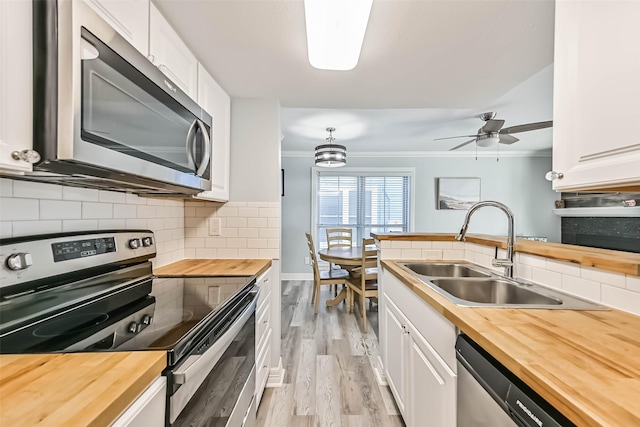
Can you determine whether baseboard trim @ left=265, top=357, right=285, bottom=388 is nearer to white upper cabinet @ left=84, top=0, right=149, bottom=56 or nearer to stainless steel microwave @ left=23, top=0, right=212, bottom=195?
stainless steel microwave @ left=23, top=0, right=212, bottom=195

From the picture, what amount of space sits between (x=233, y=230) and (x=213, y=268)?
1.42 feet

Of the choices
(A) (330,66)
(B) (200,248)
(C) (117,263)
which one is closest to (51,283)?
(C) (117,263)

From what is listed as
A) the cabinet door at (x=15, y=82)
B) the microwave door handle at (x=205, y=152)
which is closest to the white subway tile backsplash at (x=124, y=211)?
the microwave door handle at (x=205, y=152)

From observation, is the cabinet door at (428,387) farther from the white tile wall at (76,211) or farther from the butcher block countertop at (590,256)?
the white tile wall at (76,211)

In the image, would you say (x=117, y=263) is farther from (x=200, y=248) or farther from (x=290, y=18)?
(x=290, y=18)

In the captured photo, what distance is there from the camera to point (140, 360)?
2.19 feet

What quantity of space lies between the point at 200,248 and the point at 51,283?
3.94 ft

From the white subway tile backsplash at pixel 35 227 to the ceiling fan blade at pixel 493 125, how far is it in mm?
3502

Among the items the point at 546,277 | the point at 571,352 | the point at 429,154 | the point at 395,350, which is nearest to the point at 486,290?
the point at 546,277

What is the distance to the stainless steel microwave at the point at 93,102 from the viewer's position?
0.67 m

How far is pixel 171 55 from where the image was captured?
1.34 meters

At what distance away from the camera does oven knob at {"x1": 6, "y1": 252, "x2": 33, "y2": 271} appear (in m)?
0.86

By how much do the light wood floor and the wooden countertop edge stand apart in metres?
0.87

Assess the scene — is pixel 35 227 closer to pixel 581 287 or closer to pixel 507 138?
pixel 581 287
